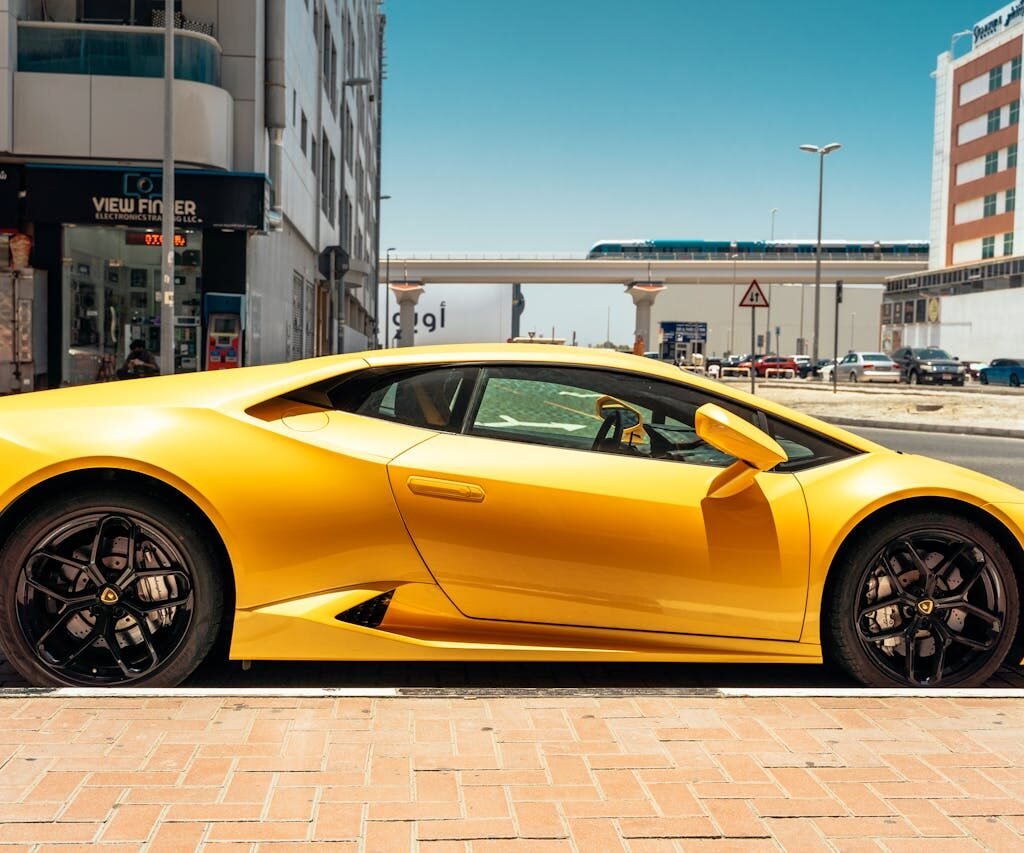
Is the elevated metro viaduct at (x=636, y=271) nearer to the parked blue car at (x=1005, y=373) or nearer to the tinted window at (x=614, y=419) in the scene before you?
the parked blue car at (x=1005, y=373)

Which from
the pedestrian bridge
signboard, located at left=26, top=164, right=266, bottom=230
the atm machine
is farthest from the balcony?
the pedestrian bridge

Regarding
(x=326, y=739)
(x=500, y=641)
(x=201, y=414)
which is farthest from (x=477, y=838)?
(x=201, y=414)

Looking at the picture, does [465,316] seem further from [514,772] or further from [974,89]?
[514,772]

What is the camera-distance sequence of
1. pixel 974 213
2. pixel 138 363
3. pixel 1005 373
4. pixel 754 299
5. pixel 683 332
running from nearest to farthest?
pixel 138 363 < pixel 754 299 < pixel 1005 373 < pixel 974 213 < pixel 683 332

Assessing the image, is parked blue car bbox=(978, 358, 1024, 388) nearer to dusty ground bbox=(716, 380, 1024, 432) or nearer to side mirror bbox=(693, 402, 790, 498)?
dusty ground bbox=(716, 380, 1024, 432)

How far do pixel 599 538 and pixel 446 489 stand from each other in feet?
1.78

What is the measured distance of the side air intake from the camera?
3.80m

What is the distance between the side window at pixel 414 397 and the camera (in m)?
4.00

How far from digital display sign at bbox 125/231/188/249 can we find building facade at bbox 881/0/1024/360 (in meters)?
51.9

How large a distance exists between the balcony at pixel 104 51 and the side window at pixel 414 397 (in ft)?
57.3

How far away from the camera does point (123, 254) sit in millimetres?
20812

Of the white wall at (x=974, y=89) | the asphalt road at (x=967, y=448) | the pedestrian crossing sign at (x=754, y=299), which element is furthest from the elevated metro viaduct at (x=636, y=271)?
the asphalt road at (x=967, y=448)

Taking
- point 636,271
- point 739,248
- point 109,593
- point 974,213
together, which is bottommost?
point 109,593

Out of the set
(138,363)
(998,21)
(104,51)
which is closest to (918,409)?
(138,363)
